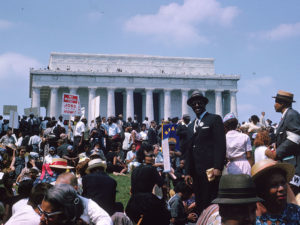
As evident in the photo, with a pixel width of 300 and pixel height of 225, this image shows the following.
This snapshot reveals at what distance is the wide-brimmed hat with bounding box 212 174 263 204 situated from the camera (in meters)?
2.70

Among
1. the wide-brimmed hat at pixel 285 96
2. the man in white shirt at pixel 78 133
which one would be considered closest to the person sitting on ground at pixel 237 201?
the wide-brimmed hat at pixel 285 96

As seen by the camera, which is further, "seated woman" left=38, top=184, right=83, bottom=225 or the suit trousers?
the suit trousers

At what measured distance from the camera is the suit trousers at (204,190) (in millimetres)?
5797

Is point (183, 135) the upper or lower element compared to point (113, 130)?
lower

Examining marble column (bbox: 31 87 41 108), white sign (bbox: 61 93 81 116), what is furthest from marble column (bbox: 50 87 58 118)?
white sign (bbox: 61 93 81 116)

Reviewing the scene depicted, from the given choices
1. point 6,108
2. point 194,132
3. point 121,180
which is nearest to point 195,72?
point 6,108

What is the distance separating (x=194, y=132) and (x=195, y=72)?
185 ft

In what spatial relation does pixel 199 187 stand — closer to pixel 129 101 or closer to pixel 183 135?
pixel 183 135

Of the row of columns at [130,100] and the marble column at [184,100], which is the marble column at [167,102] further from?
the marble column at [184,100]

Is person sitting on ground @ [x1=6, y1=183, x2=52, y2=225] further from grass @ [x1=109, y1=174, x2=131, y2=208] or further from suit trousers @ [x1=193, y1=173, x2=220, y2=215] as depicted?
grass @ [x1=109, y1=174, x2=131, y2=208]

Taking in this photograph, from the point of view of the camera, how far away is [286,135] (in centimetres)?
568

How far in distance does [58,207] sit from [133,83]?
54596 millimetres

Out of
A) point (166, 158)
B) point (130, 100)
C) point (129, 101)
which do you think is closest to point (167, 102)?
point (130, 100)

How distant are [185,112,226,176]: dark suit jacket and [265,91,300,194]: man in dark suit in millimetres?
695
